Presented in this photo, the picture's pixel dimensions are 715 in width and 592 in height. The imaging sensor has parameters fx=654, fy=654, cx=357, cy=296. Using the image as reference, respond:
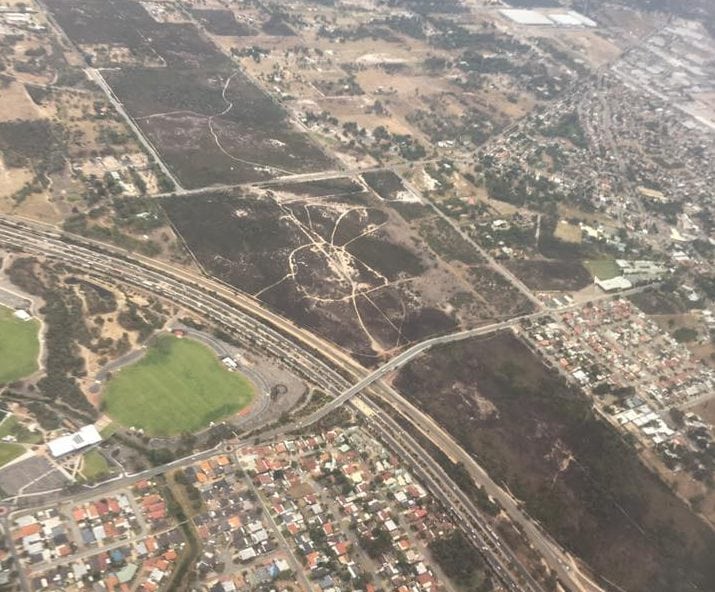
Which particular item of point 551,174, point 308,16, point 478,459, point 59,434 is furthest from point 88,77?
point 478,459

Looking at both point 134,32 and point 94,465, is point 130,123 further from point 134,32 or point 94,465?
point 94,465

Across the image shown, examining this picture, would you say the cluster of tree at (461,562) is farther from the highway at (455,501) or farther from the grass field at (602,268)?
the grass field at (602,268)

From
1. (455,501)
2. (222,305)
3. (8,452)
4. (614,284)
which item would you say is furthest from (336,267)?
(8,452)

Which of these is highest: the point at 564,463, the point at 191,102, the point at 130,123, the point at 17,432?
the point at 191,102

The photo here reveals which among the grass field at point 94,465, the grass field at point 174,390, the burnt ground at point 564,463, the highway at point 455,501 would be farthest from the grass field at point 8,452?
the burnt ground at point 564,463

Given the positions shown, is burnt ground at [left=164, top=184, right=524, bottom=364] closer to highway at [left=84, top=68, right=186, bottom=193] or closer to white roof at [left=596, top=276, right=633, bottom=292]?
highway at [left=84, top=68, right=186, bottom=193]

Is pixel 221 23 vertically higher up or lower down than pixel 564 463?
higher up

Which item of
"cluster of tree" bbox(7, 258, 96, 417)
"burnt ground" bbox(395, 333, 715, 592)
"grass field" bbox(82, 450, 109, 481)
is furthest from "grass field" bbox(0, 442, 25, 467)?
"burnt ground" bbox(395, 333, 715, 592)
